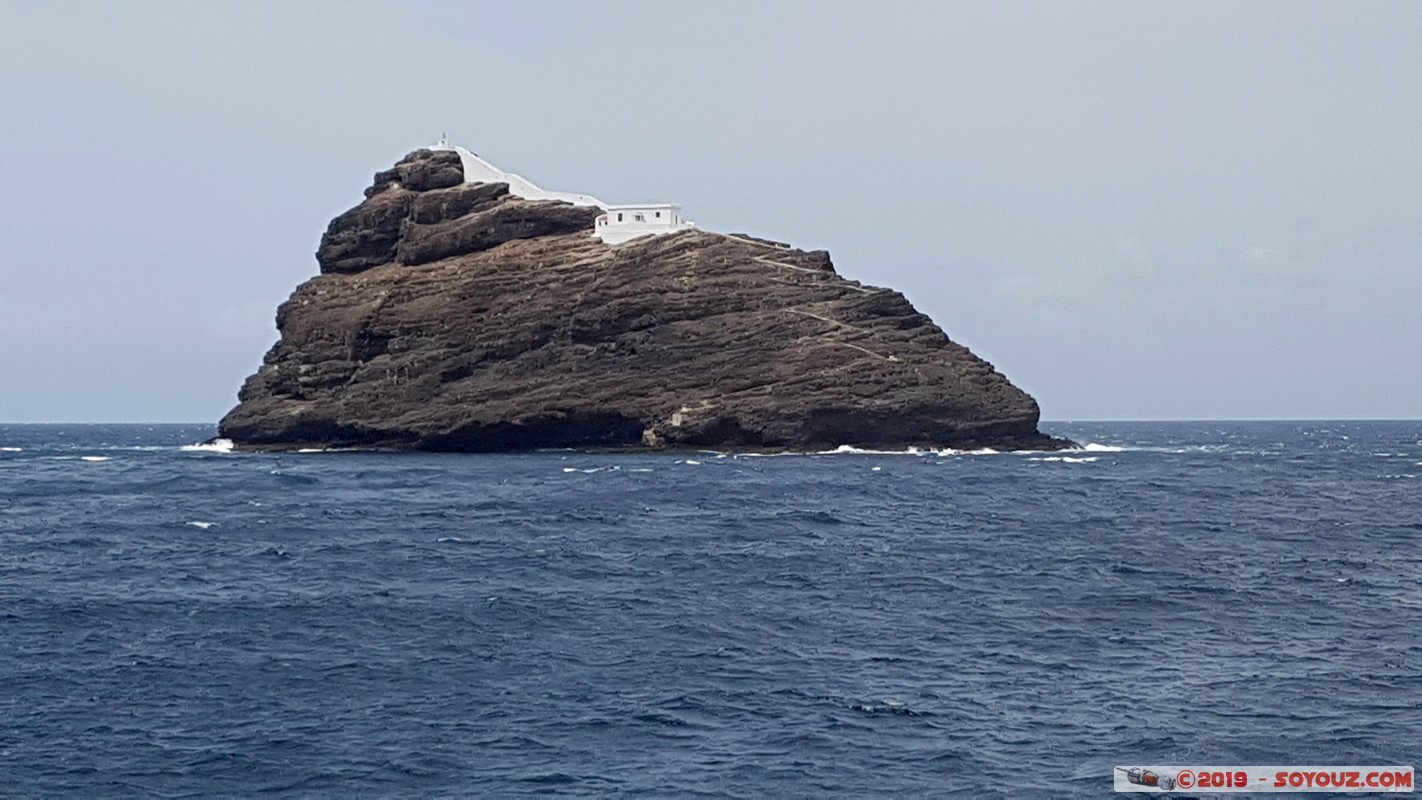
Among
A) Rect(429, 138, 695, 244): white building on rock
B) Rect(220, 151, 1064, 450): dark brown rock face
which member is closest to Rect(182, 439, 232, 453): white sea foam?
Rect(220, 151, 1064, 450): dark brown rock face

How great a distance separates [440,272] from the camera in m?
120

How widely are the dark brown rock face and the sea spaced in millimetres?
39785

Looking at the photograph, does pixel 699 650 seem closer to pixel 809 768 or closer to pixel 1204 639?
pixel 809 768

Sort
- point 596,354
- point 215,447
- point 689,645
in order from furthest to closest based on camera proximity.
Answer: point 215,447
point 596,354
point 689,645

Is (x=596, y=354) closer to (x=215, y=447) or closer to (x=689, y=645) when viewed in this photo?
(x=215, y=447)

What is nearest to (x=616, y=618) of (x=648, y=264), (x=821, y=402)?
(x=821, y=402)

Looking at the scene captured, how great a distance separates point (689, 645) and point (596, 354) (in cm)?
7853

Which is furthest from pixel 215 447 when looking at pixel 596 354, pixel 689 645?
pixel 689 645

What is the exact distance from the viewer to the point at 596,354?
112 meters

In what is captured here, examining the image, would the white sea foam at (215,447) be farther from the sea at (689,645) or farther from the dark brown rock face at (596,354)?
the sea at (689,645)

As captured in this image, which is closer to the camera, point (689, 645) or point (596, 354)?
point (689, 645)

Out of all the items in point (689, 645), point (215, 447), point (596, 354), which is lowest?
point (689, 645)

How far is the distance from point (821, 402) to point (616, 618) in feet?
225

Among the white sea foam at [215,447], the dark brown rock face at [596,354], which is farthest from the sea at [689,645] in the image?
the white sea foam at [215,447]
